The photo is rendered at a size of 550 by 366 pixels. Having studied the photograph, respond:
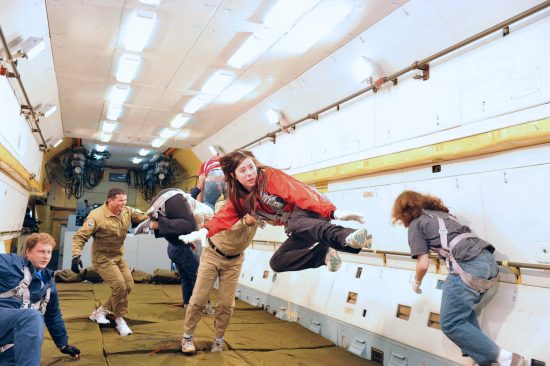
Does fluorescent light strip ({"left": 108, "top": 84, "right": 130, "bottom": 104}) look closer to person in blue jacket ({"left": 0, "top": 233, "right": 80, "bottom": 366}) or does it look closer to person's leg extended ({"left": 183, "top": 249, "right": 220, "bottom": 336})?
person's leg extended ({"left": 183, "top": 249, "right": 220, "bottom": 336})

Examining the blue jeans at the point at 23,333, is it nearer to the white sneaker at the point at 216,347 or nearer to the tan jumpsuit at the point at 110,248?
the white sneaker at the point at 216,347

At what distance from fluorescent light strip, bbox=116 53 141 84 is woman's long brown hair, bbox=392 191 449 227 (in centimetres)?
429

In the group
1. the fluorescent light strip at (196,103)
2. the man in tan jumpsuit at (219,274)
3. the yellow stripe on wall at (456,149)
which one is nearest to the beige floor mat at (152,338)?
the man in tan jumpsuit at (219,274)

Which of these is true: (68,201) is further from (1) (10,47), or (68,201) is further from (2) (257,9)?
(2) (257,9)

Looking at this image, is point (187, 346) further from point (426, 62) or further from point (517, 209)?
point (426, 62)

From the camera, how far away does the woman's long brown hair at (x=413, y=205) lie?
152 inches

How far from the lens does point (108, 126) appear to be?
33.8 ft

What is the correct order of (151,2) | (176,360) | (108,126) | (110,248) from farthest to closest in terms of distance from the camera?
(108,126)
(110,248)
(151,2)
(176,360)

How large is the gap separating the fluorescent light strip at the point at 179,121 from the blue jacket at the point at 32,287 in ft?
19.7

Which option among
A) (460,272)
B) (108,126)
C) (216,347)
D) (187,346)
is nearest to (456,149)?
(460,272)

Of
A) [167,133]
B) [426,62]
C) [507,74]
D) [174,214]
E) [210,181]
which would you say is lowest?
[174,214]

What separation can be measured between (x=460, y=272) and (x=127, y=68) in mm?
5463

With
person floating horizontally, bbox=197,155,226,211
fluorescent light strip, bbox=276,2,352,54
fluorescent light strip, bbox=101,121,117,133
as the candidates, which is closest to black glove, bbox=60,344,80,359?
person floating horizontally, bbox=197,155,226,211

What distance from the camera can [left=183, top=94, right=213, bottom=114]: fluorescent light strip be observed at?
7859 mm
